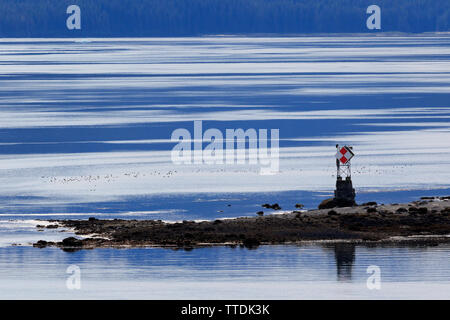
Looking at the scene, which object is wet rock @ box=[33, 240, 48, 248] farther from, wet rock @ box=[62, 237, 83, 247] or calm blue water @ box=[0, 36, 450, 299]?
wet rock @ box=[62, 237, 83, 247]

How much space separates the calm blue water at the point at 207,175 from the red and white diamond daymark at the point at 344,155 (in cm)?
169

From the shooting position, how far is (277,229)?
1236 inches

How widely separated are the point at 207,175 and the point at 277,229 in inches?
529

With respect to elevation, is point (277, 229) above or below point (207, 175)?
below

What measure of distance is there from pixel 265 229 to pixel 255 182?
1130cm

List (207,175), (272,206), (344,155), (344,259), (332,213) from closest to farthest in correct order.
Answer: (344,259), (332,213), (344,155), (272,206), (207,175)

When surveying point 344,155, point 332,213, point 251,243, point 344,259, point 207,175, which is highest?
point 344,155

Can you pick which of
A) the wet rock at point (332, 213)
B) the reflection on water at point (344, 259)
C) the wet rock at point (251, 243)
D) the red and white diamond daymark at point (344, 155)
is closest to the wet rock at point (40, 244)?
the wet rock at point (251, 243)

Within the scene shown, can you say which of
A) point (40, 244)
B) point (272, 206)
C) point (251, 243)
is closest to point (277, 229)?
point (251, 243)

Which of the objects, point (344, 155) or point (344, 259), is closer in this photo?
point (344, 259)

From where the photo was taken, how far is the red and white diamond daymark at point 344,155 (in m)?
36.5

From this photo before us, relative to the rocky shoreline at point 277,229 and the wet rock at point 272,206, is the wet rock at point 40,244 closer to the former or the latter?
the rocky shoreline at point 277,229

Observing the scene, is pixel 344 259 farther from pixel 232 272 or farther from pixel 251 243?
pixel 232 272

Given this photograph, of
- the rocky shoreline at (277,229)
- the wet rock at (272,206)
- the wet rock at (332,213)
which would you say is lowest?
the rocky shoreline at (277,229)
